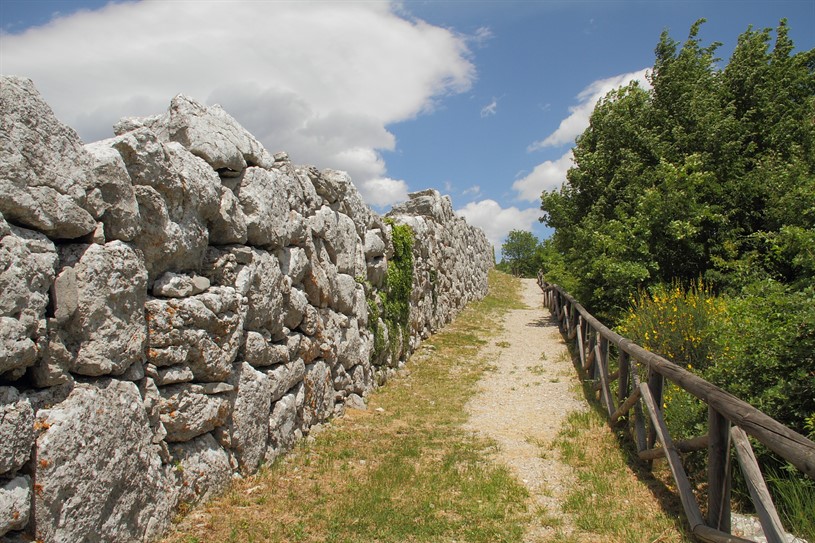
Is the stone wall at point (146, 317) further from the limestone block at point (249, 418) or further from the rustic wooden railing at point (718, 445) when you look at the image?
the rustic wooden railing at point (718, 445)

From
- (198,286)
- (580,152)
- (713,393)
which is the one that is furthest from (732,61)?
(198,286)

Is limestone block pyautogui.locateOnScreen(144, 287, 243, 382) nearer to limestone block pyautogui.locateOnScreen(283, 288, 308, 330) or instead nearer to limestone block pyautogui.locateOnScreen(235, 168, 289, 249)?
limestone block pyautogui.locateOnScreen(235, 168, 289, 249)

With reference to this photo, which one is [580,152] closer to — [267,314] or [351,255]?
[351,255]

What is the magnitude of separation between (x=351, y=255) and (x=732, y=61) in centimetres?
1308

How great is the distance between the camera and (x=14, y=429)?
10.6ft

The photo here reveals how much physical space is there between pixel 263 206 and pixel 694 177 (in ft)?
32.9

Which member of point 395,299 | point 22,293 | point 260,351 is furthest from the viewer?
point 395,299

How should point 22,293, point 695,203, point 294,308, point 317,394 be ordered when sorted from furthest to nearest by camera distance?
point 695,203
point 317,394
point 294,308
point 22,293

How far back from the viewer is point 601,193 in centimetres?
1623

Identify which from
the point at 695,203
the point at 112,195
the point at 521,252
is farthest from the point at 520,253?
the point at 112,195

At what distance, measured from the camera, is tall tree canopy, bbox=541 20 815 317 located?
1209 centimetres

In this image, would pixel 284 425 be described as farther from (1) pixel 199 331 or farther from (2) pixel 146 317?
(2) pixel 146 317

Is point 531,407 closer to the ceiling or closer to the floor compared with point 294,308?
closer to the floor

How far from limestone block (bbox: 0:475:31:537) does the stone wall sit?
10 millimetres
